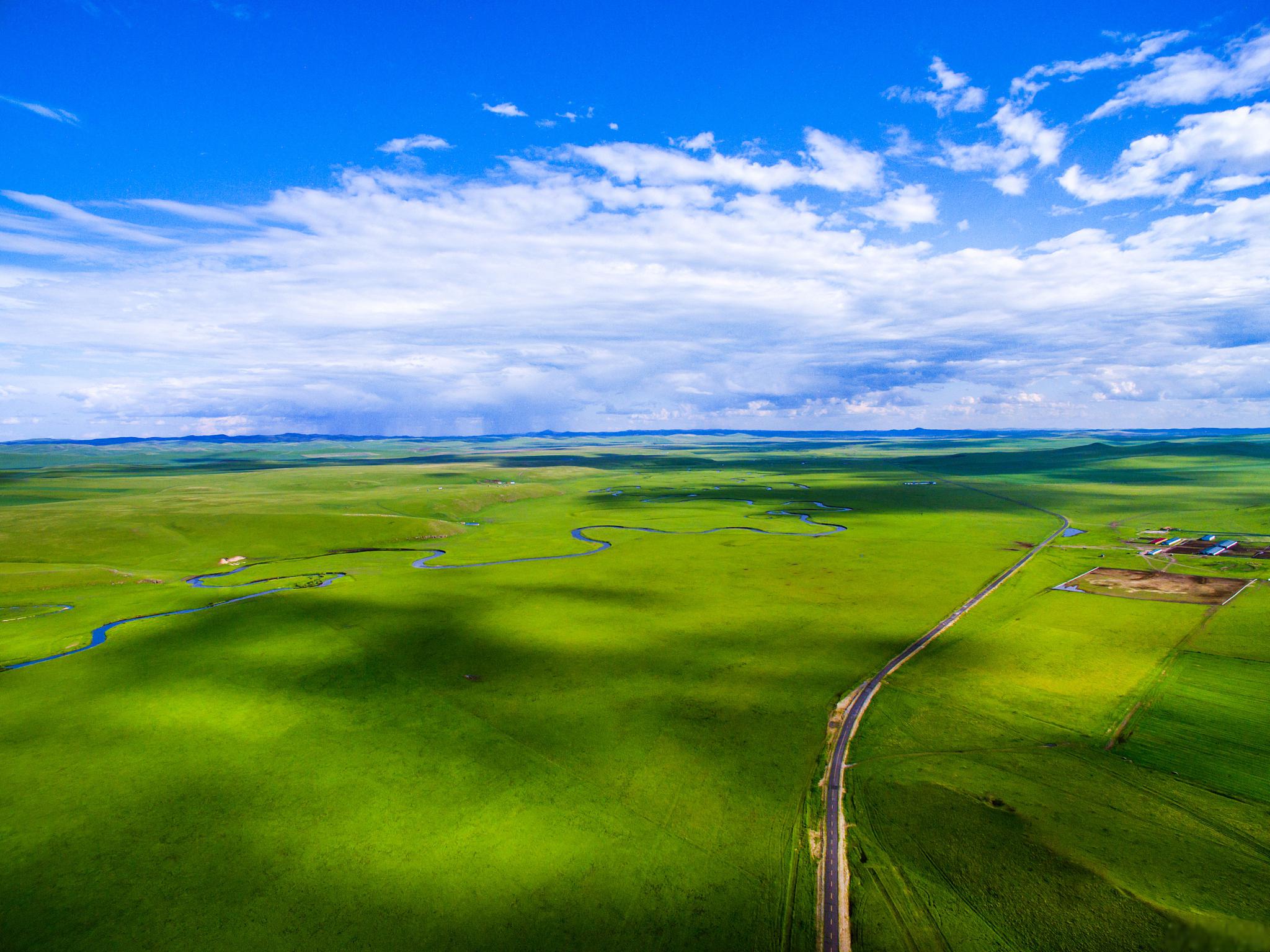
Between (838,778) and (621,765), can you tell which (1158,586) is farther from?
(621,765)

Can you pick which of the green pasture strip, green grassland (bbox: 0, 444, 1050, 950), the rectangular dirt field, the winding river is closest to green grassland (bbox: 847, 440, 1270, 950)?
the green pasture strip

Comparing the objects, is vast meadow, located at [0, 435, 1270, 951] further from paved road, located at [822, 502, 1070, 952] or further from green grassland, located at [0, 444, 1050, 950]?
paved road, located at [822, 502, 1070, 952]

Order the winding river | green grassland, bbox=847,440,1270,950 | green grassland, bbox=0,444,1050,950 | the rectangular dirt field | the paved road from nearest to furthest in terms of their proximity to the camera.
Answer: green grassland, bbox=847,440,1270,950 → the paved road → green grassland, bbox=0,444,1050,950 → the winding river → the rectangular dirt field

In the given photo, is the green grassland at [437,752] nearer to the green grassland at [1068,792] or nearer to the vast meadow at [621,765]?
the vast meadow at [621,765]

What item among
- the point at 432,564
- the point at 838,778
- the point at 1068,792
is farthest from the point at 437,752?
the point at 432,564

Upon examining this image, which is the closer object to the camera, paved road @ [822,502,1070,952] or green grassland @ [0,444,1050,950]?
paved road @ [822,502,1070,952]

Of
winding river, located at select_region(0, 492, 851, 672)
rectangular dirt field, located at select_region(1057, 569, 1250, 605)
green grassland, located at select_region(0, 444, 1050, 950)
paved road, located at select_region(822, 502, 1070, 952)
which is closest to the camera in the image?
paved road, located at select_region(822, 502, 1070, 952)

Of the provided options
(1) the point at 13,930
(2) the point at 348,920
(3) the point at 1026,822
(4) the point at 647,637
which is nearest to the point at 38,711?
(1) the point at 13,930

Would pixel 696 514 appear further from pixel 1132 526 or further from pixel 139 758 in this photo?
pixel 139 758
